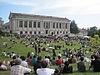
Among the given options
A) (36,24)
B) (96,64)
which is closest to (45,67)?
(96,64)

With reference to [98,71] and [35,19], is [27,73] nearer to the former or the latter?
[98,71]

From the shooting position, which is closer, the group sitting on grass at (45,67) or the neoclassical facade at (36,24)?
the group sitting on grass at (45,67)

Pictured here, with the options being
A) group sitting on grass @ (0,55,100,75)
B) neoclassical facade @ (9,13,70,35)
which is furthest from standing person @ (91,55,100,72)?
neoclassical facade @ (9,13,70,35)

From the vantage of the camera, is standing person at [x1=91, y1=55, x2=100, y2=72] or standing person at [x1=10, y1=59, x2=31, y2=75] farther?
standing person at [x1=91, y1=55, x2=100, y2=72]

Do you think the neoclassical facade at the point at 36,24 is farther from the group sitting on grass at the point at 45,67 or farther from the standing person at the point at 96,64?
the standing person at the point at 96,64

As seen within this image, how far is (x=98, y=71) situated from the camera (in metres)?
9.87

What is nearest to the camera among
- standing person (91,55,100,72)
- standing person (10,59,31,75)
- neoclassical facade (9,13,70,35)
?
standing person (10,59,31,75)

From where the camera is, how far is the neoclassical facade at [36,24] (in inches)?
3265

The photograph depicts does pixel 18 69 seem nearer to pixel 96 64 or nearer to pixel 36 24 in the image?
pixel 96 64

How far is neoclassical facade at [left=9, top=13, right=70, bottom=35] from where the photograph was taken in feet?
272

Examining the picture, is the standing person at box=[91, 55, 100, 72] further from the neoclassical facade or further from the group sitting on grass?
the neoclassical facade

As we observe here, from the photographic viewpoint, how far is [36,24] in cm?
8856

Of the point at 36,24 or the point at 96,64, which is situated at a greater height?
the point at 36,24

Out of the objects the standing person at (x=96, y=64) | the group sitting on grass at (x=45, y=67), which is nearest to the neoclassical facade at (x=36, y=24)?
the group sitting on grass at (x=45, y=67)
